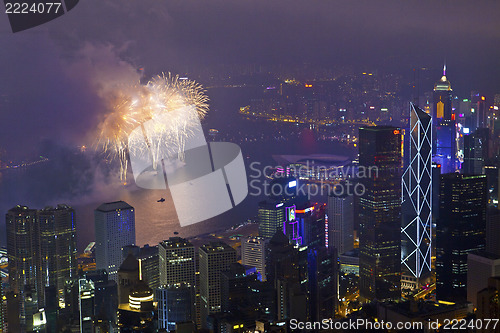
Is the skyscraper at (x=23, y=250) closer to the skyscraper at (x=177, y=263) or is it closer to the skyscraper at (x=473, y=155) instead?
the skyscraper at (x=177, y=263)

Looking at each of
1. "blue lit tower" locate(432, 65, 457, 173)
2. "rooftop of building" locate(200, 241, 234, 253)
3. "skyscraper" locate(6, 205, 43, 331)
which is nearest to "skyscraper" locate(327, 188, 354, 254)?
"blue lit tower" locate(432, 65, 457, 173)

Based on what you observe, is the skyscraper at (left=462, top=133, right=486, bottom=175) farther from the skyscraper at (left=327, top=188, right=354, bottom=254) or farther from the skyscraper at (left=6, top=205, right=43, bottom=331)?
the skyscraper at (left=6, top=205, right=43, bottom=331)

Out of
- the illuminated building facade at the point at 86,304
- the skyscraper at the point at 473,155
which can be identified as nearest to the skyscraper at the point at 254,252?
the illuminated building facade at the point at 86,304

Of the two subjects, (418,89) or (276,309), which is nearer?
(276,309)

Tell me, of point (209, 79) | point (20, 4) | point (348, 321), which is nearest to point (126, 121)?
point (209, 79)

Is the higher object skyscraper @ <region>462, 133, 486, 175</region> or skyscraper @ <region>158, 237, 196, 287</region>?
skyscraper @ <region>462, 133, 486, 175</region>

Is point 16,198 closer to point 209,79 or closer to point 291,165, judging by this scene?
point 209,79

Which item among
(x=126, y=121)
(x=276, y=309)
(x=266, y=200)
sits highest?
(x=126, y=121)
